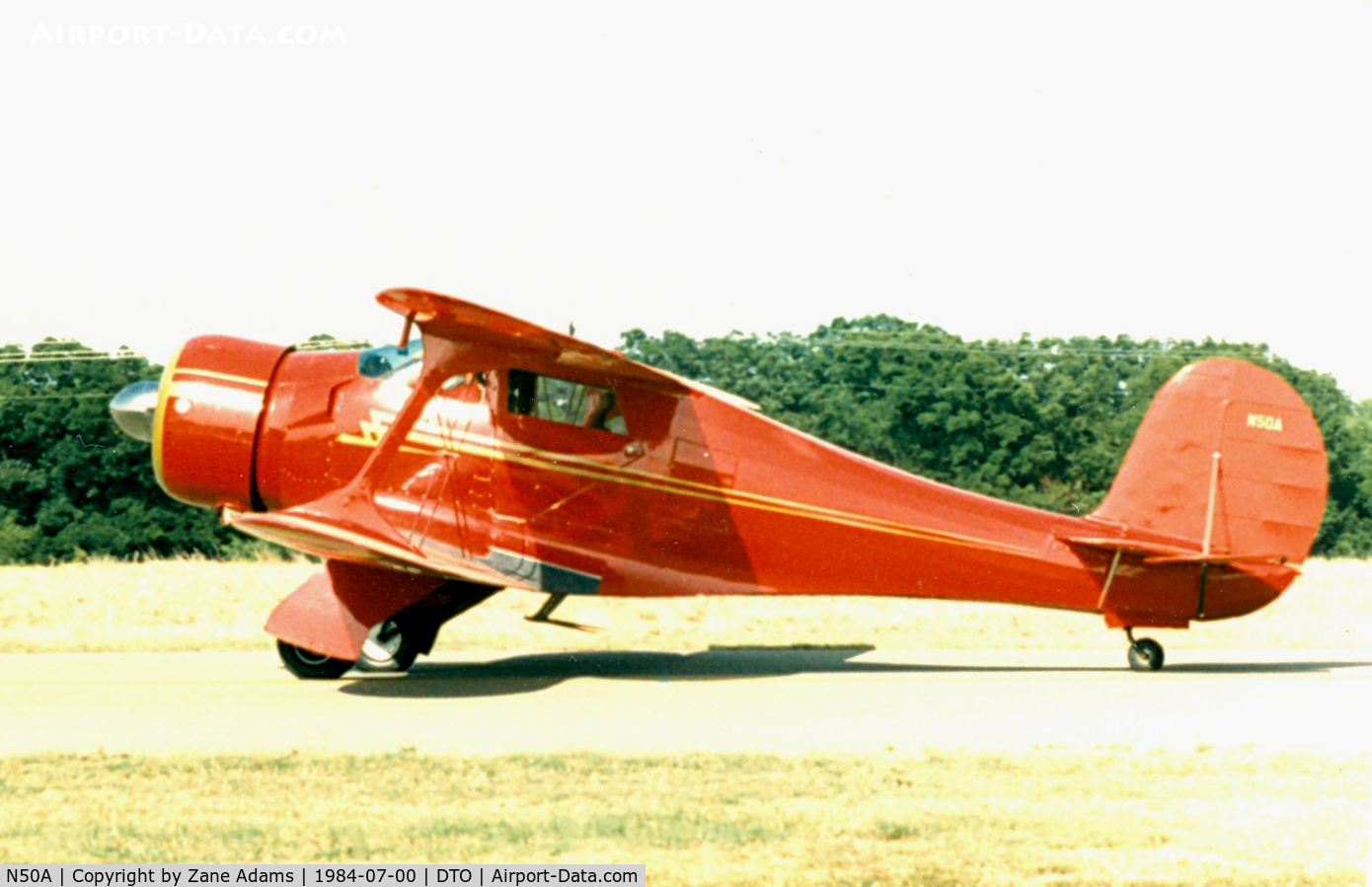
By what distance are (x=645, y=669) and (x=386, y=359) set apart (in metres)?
3.46

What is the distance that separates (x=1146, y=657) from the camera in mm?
11953

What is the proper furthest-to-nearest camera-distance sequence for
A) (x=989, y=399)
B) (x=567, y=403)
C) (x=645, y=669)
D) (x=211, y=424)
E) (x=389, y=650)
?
(x=989, y=399), (x=645, y=669), (x=389, y=650), (x=211, y=424), (x=567, y=403)

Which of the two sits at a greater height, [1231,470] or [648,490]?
[1231,470]

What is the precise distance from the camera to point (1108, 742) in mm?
8602

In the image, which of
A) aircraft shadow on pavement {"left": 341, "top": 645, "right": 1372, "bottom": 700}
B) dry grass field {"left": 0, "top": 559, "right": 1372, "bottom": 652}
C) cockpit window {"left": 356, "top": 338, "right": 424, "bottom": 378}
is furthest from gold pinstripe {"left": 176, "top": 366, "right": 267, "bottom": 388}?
dry grass field {"left": 0, "top": 559, "right": 1372, "bottom": 652}

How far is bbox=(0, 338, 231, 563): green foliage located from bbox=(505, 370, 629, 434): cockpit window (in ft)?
65.5

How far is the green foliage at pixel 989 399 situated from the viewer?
29.4 metres

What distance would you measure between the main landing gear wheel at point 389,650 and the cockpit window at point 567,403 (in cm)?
216

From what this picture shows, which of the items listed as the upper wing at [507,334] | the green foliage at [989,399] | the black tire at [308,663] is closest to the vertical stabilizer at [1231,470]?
the upper wing at [507,334]

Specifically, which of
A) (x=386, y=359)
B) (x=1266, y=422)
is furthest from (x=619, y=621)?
(x=1266, y=422)

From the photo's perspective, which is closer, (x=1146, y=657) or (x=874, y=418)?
(x=1146, y=657)

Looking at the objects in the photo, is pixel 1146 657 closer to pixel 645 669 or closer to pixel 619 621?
pixel 645 669

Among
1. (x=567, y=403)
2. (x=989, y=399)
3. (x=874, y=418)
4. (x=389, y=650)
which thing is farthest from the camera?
(x=874, y=418)

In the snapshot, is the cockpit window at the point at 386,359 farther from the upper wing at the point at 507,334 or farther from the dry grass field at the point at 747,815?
the dry grass field at the point at 747,815
